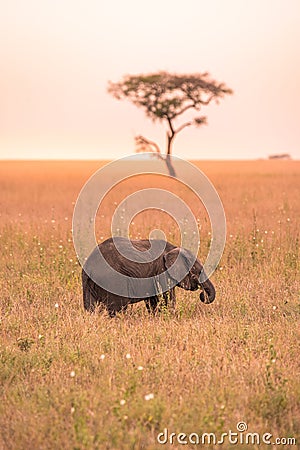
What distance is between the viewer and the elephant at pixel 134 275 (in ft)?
23.3

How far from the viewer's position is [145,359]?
5.78 m

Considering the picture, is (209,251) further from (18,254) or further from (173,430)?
(173,430)

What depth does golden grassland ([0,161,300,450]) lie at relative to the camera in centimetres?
461

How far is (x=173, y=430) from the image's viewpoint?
14.9 feet

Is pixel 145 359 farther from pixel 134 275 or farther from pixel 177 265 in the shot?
pixel 177 265

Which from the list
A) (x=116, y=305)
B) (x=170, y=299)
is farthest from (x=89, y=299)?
(x=170, y=299)

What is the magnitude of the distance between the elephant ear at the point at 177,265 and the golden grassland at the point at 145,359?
490mm

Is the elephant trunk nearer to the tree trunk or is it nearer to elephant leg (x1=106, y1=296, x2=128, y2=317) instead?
elephant leg (x1=106, y1=296, x2=128, y2=317)
